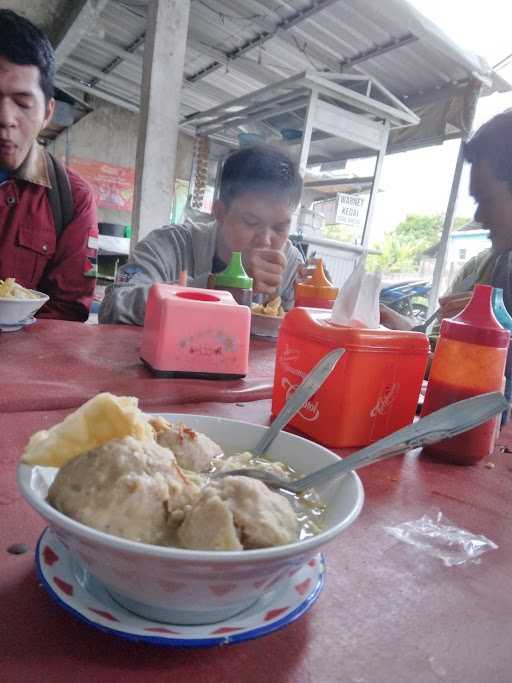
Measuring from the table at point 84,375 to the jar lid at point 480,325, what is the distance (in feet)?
1.59

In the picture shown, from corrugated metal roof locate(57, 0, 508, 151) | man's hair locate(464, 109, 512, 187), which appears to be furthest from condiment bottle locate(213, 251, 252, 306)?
corrugated metal roof locate(57, 0, 508, 151)

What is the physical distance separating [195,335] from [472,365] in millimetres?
629

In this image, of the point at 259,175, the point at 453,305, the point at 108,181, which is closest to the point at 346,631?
the point at 453,305

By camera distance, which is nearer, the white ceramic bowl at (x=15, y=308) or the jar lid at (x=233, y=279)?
the white ceramic bowl at (x=15, y=308)

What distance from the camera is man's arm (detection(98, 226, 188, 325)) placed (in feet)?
5.96

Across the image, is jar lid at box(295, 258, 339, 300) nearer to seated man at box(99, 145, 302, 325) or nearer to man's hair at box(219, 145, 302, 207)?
seated man at box(99, 145, 302, 325)

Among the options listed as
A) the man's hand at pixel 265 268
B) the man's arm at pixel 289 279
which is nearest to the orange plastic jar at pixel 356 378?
the man's hand at pixel 265 268

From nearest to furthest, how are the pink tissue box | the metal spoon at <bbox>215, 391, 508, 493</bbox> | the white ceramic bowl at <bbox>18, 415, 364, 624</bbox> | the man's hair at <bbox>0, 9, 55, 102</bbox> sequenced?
the white ceramic bowl at <bbox>18, 415, 364, 624</bbox>
the metal spoon at <bbox>215, 391, 508, 493</bbox>
the pink tissue box
the man's hair at <bbox>0, 9, 55, 102</bbox>

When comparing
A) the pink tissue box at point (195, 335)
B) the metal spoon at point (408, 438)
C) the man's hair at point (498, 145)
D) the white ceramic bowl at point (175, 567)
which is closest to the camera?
the white ceramic bowl at point (175, 567)

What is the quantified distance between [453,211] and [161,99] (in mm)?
3577

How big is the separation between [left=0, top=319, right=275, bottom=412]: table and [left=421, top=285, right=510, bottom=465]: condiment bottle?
0.44 m

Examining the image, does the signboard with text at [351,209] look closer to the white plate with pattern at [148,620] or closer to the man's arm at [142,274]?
the man's arm at [142,274]

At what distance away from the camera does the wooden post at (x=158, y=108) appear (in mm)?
4184

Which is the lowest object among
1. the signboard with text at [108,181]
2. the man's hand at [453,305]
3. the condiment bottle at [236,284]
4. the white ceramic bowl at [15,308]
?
the white ceramic bowl at [15,308]
